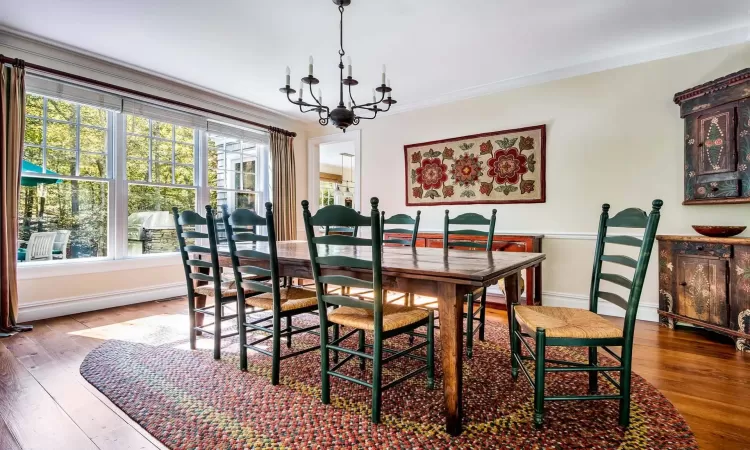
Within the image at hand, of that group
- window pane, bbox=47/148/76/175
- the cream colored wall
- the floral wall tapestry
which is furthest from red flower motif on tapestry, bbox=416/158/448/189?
window pane, bbox=47/148/76/175

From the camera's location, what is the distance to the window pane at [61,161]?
11.4 ft

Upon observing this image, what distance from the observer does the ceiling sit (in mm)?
2686

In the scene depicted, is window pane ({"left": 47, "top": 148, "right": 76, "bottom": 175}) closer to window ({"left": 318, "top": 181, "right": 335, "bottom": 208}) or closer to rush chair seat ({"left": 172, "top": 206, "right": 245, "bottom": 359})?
rush chair seat ({"left": 172, "top": 206, "right": 245, "bottom": 359})

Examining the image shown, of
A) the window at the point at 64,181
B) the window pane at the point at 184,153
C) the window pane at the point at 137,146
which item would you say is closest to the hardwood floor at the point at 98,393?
the window at the point at 64,181

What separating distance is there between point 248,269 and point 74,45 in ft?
9.91

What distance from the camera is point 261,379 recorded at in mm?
2131

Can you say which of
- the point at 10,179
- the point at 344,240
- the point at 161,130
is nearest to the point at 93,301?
the point at 10,179

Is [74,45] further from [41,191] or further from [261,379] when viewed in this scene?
[261,379]

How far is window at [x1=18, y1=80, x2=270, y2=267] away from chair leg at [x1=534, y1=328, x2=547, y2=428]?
165 inches

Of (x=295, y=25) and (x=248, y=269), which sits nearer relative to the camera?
(x=248, y=269)

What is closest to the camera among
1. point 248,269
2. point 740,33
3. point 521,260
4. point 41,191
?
point 521,260

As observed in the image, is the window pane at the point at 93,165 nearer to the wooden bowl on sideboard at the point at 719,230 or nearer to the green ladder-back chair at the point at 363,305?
the green ladder-back chair at the point at 363,305

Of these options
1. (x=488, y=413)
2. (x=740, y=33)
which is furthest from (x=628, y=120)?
(x=488, y=413)

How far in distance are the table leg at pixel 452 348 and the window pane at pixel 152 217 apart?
390 centimetres
